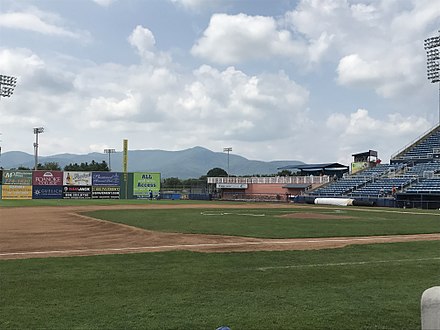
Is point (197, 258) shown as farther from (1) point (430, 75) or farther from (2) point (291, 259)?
(1) point (430, 75)

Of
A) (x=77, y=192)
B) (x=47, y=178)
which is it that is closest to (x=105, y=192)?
(x=77, y=192)

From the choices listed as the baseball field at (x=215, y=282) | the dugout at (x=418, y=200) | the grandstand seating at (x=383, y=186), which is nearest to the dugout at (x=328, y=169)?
the grandstand seating at (x=383, y=186)

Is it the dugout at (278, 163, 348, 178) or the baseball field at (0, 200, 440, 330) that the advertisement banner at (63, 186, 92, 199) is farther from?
the baseball field at (0, 200, 440, 330)

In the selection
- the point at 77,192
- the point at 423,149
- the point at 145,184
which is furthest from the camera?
the point at 145,184

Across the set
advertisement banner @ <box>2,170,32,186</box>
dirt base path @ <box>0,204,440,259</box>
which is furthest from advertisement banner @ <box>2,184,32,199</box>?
dirt base path @ <box>0,204,440,259</box>

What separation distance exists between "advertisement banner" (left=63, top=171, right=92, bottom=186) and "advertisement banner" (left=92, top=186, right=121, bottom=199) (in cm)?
150

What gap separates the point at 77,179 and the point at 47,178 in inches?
167

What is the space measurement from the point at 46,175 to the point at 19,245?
2113 inches

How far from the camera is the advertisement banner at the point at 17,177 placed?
61.1 meters

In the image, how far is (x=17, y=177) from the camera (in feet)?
204

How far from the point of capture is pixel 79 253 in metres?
12.1

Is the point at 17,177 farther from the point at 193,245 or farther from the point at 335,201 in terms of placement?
the point at 193,245

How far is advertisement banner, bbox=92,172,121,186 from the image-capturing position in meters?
66.9

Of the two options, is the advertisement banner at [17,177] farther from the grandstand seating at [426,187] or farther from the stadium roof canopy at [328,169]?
the grandstand seating at [426,187]
